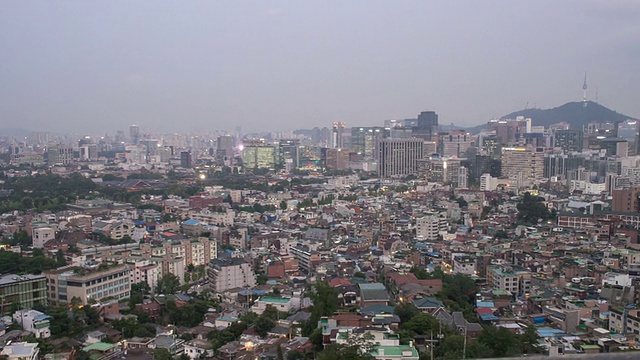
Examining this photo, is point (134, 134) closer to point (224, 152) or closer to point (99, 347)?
point (224, 152)

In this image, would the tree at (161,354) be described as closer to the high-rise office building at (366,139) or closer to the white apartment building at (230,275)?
the white apartment building at (230,275)

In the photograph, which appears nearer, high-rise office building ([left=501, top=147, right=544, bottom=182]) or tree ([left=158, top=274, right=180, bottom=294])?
tree ([left=158, top=274, right=180, bottom=294])

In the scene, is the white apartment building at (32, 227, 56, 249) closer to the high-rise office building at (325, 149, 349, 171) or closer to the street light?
the street light

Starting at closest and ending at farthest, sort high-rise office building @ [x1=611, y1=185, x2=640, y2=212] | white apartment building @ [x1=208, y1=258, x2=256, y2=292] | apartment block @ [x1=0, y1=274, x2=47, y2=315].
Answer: apartment block @ [x1=0, y1=274, x2=47, y2=315]
white apartment building @ [x1=208, y1=258, x2=256, y2=292]
high-rise office building @ [x1=611, y1=185, x2=640, y2=212]

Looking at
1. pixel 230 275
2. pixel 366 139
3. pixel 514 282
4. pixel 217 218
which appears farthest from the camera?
pixel 366 139

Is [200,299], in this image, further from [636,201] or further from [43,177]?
[43,177]

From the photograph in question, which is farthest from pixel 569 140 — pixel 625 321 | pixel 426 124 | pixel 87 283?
pixel 87 283

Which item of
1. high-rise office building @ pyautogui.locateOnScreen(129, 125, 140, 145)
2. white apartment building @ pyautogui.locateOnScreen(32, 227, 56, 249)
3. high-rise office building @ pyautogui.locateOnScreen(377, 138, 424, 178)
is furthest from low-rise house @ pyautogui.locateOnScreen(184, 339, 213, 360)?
high-rise office building @ pyautogui.locateOnScreen(129, 125, 140, 145)

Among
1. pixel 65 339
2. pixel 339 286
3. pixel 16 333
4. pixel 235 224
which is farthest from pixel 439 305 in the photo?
pixel 235 224
